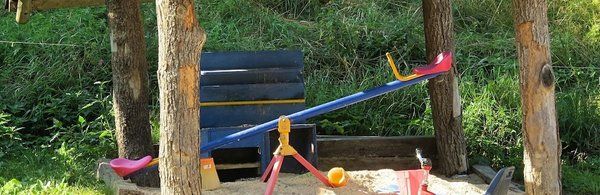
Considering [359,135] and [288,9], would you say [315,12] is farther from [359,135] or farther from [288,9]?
[359,135]

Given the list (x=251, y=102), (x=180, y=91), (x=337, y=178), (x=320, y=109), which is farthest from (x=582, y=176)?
(x=180, y=91)

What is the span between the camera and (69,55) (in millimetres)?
9266

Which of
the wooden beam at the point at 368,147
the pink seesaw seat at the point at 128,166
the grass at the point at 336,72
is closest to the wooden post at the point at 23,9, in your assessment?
the grass at the point at 336,72

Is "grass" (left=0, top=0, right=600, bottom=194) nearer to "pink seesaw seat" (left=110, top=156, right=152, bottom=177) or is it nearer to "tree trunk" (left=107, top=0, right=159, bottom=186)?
"tree trunk" (left=107, top=0, right=159, bottom=186)

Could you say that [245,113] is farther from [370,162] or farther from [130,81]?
[370,162]

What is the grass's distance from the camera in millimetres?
7758

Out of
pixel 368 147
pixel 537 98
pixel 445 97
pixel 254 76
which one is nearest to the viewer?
pixel 537 98

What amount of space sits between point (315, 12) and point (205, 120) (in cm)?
428

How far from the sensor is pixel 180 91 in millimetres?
4145

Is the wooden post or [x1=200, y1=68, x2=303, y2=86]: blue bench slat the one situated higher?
the wooden post

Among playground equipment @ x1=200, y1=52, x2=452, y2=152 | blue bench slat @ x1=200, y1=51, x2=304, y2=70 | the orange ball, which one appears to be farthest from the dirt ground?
blue bench slat @ x1=200, y1=51, x2=304, y2=70

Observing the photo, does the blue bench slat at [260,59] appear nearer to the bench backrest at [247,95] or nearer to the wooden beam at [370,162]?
the bench backrest at [247,95]

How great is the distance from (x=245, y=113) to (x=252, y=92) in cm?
16

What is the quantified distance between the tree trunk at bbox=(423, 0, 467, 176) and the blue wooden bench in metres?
1.01
